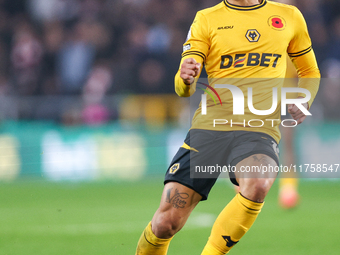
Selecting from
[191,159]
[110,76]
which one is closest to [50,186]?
[110,76]

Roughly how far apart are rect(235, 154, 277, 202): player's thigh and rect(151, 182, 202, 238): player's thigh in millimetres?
336

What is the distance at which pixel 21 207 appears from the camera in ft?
24.0

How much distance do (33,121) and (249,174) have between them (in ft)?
20.6

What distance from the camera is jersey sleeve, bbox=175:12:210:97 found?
137 inches

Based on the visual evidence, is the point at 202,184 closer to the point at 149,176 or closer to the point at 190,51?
the point at 190,51

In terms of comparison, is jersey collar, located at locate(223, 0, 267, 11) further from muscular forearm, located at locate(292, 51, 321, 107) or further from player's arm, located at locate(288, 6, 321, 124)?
muscular forearm, located at locate(292, 51, 321, 107)

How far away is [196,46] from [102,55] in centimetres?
773

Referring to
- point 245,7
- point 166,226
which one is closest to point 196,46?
point 245,7

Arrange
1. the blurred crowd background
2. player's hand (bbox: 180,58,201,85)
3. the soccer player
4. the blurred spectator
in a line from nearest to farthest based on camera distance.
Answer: player's hand (bbox: 180,58,201,85) → the soccer player → the blurred crowd background → the blurred spectator

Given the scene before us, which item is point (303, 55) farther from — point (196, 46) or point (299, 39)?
point (196, 46)

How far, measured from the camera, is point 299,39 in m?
3.70

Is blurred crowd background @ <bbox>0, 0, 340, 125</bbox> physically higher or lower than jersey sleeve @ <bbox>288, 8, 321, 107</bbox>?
lower

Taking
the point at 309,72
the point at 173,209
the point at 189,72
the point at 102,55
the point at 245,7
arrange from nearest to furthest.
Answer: the point at 189,72, the point at 173,209, the point at 245,7, the point at 309,72, the point at 102,55

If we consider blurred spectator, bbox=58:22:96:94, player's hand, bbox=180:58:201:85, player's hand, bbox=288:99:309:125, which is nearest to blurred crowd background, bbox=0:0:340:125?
blurred spectator, bbox=58:22:96:94
